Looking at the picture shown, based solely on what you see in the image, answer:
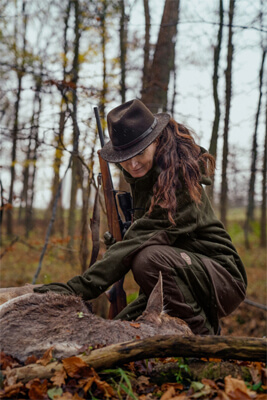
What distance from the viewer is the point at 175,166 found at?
147 inches

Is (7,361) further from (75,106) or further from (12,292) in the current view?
(75,106)

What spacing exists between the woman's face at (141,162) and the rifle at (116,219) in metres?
0.62

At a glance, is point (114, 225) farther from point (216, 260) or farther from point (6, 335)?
point (6, 335)

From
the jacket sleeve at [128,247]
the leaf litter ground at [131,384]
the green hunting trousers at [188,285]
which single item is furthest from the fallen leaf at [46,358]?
the green hunting trousers at [188,285]

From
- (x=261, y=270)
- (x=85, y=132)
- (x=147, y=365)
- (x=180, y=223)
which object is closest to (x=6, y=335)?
(x=147, y=365)

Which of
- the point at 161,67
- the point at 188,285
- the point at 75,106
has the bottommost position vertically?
the point at 188,285

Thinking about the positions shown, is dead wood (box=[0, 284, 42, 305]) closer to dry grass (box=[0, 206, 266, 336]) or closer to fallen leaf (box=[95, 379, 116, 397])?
fallen leaf (box=[95, 379, 116, 397])

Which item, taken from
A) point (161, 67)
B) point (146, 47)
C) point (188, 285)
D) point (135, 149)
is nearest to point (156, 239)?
point (188, 285)

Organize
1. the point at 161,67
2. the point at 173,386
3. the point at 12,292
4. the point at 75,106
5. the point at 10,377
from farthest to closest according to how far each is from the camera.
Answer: the point at 161,67 → the point at 75,106 → the point at 12,292 → the point at 173,386 → the point at 10,377

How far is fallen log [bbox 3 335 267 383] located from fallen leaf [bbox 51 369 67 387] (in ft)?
0.07

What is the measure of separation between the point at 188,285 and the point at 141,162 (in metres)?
1.26

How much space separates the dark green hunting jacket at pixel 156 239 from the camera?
346cm

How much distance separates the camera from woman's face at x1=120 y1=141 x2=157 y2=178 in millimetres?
3789

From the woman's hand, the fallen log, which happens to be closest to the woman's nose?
the woman's hand
